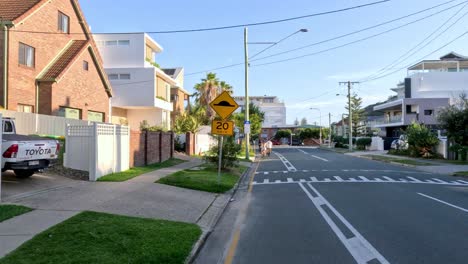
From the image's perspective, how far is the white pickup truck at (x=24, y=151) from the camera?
38.2 ft

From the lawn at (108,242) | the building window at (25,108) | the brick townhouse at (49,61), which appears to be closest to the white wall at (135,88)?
the brick townhouse at (49,61)

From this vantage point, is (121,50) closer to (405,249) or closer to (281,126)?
(405,249)

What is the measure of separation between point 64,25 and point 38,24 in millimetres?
3521

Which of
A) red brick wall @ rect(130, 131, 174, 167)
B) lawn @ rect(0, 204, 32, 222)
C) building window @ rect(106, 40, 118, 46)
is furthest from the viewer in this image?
building window @ rect(106, 40, 118, 46)

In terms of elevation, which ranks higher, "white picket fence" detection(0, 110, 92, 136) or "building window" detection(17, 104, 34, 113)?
"building window" detection(17, 104, 34, 113)

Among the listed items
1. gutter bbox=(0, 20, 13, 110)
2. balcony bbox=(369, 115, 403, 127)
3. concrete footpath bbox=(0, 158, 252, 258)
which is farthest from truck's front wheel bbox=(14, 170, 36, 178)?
balcony bbox=(369, 115, 403, 127)

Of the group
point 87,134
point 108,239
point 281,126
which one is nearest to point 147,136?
point 87,134

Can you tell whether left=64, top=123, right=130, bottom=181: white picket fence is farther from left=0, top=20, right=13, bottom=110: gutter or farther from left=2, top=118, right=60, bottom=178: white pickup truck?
left=0, top=20, right=13, bottom=110: gutter

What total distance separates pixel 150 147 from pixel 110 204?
1254 cm

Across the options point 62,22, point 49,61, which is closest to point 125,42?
point 62,22

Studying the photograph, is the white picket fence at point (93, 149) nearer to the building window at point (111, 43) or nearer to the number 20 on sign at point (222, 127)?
the number 20 on sign at point (222, 127)

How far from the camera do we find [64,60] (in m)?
27.0

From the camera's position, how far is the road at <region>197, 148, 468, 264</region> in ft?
23.2

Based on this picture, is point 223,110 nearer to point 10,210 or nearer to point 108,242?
point 10,210
